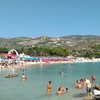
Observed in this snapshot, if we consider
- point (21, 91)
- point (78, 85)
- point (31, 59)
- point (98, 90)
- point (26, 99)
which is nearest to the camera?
point (98, 90)

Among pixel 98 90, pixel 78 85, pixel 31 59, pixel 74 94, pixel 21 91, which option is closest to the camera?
pixel 98 90

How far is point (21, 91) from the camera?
128ft

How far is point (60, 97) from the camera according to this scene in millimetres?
34656

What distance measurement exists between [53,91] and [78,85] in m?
5.04

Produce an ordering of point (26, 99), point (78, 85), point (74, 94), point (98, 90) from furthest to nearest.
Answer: point (78, 85) → point (74, 94) → point (26, 99) → point (98, 90)

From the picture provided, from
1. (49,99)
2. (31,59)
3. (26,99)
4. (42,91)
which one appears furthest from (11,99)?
(31,59)

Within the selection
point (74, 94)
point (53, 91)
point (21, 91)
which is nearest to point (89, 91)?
point (74, 94)

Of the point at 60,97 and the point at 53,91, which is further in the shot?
the point at 53,91

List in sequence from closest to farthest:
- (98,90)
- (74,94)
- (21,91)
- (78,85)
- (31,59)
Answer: (98,90), (74,94), (21,91), (78,85), (31,59)

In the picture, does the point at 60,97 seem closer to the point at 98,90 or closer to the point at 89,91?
the point at 89,91

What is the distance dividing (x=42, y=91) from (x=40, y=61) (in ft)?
426

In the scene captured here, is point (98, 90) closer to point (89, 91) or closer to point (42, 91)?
point (89, 91)

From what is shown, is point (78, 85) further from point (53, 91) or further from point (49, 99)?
point (49, 99)

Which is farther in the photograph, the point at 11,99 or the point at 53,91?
the point at 53,91
